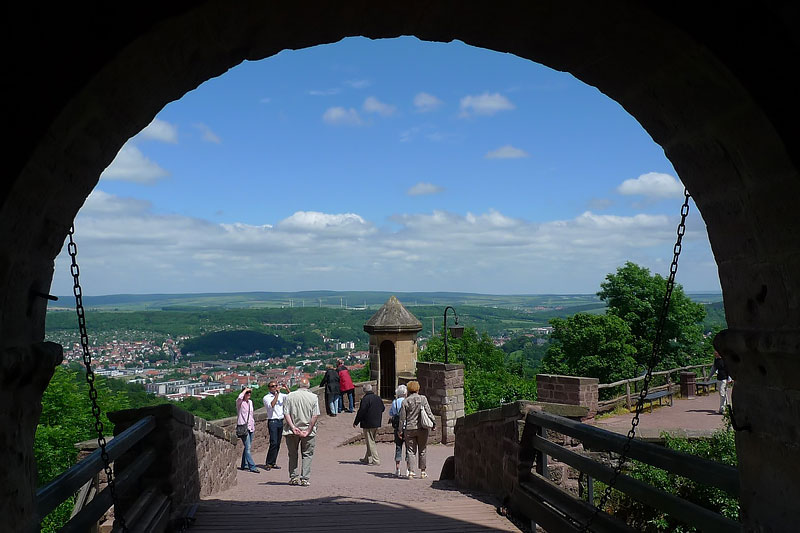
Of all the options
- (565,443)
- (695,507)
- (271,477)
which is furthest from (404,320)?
(695,507)

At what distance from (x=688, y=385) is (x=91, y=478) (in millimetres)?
21706

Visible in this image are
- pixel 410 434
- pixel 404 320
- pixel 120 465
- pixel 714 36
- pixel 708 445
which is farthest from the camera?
pixel 404 320

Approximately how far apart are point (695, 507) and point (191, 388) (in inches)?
2393

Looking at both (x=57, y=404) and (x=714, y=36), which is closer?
(x=714, y=36)

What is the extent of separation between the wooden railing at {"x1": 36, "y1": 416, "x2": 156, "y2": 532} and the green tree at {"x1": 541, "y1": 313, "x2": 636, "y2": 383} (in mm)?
30388

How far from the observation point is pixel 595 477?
429 centimetres

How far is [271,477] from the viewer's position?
1124cm

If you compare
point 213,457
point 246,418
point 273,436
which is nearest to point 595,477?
point 213,457

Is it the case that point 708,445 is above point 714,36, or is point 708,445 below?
below

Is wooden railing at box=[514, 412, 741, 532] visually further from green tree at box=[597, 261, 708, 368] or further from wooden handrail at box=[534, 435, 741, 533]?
green tree at box=[597, 261, 708, 368]

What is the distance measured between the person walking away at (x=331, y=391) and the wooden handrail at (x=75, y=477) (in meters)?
14.3

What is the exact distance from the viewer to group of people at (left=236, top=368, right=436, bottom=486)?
950 centimetres

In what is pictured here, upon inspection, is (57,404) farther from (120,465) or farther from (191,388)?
(191,388)

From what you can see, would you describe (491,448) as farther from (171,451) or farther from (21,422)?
(21,422)
